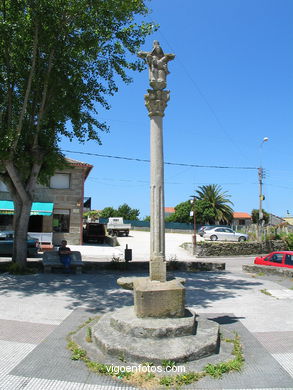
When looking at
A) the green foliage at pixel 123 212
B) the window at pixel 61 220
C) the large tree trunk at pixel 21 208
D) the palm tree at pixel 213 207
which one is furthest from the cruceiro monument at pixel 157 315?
the green foliage at pixel 123 212

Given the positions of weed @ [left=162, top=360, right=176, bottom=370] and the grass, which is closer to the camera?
the grass

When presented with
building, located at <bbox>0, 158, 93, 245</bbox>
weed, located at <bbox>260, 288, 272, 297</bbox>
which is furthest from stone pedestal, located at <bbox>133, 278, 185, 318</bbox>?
building, located at <bbox>0, 158, 93, 245</bbox>

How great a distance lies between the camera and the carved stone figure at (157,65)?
6164 mm

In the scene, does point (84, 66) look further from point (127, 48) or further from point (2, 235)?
point (2, 235)

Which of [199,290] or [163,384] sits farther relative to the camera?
[199,290]

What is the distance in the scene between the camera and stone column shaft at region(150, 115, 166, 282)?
574 centimetres

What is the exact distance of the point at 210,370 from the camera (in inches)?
165

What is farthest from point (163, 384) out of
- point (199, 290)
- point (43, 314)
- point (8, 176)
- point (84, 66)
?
point (84, 66)

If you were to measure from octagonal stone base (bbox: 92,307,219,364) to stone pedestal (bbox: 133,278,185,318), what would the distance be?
0.10m

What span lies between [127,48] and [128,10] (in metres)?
1.33

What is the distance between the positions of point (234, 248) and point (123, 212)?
65.5 meters

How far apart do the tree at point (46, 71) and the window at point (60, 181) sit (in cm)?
1421

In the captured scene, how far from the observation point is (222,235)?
111ft

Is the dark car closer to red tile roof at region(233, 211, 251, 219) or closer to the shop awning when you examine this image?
the shop awning
